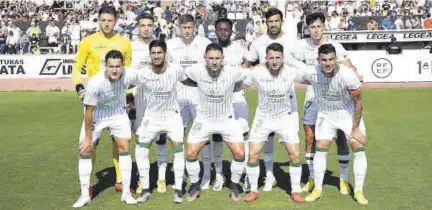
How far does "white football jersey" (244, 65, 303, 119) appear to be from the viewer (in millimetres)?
7918

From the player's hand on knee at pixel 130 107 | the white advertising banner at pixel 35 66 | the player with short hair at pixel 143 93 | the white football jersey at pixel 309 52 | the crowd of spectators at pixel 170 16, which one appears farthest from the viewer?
the crowd of spectators at pixel 170 16

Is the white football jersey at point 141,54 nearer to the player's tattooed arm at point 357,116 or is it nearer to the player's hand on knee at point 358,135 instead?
the player's tattooed arm at point 357,116

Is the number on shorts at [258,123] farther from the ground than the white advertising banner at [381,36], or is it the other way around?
the white advertising banner at [381,36]

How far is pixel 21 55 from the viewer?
25516 millimetres

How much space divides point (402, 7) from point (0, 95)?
22.4m

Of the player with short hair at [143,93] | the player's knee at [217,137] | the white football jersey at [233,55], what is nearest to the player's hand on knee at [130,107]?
the player with short hair at [143,93]

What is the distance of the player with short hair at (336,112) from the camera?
772cm

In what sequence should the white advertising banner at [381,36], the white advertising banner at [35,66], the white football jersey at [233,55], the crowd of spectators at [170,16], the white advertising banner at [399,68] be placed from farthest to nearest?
the white advertising banner at [381,36] < the crowd of spectators at [170,16] < the white advertising banner at [35,66] < the white advertising banner at [399,68] < the white football jersey at [233,55]

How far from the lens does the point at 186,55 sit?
9.09 metres

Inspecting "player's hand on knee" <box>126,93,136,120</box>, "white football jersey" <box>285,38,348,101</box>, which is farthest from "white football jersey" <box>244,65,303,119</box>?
"player's hand on knee" <box>126,93,136,120</box>

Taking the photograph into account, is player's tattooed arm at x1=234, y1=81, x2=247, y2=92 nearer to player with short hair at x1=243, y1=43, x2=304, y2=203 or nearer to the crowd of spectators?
player with short hair at x1=243, y1=43, x2=304, y2=203

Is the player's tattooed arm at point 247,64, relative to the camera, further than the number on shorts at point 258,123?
Yes

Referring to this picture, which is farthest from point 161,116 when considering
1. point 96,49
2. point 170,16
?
point 170,16

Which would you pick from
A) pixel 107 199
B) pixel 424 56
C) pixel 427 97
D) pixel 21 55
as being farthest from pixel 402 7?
pixel 107 199
